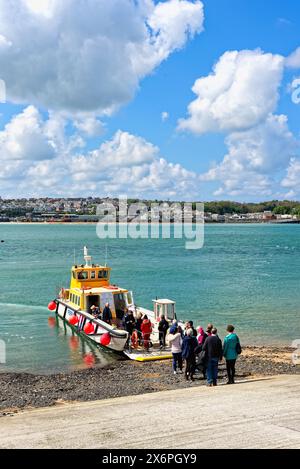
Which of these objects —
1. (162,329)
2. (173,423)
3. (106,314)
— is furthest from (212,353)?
(106,314)

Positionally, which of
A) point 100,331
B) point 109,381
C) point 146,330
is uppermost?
point 146,330

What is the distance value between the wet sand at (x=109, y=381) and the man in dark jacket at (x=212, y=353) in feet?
3.40

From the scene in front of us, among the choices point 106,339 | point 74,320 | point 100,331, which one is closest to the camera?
point 106,339

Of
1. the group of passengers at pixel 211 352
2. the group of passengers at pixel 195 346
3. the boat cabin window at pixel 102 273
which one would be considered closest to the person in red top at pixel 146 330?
the group of passengers at pixel 195 346

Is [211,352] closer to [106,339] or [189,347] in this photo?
[189,347]

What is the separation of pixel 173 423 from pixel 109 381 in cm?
857

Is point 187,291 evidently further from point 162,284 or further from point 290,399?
point 290,399

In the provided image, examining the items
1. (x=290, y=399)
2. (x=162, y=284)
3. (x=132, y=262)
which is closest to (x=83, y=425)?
(x=290, y=399)

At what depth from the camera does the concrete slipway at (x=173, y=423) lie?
9133mm

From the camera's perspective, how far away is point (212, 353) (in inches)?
571

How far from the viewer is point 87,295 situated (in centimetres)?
2838

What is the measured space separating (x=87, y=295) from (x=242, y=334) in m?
8.72

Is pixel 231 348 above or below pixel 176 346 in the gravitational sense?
above

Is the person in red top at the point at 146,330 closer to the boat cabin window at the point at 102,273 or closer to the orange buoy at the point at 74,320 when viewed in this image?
the orange buoy at the point at 74,320
